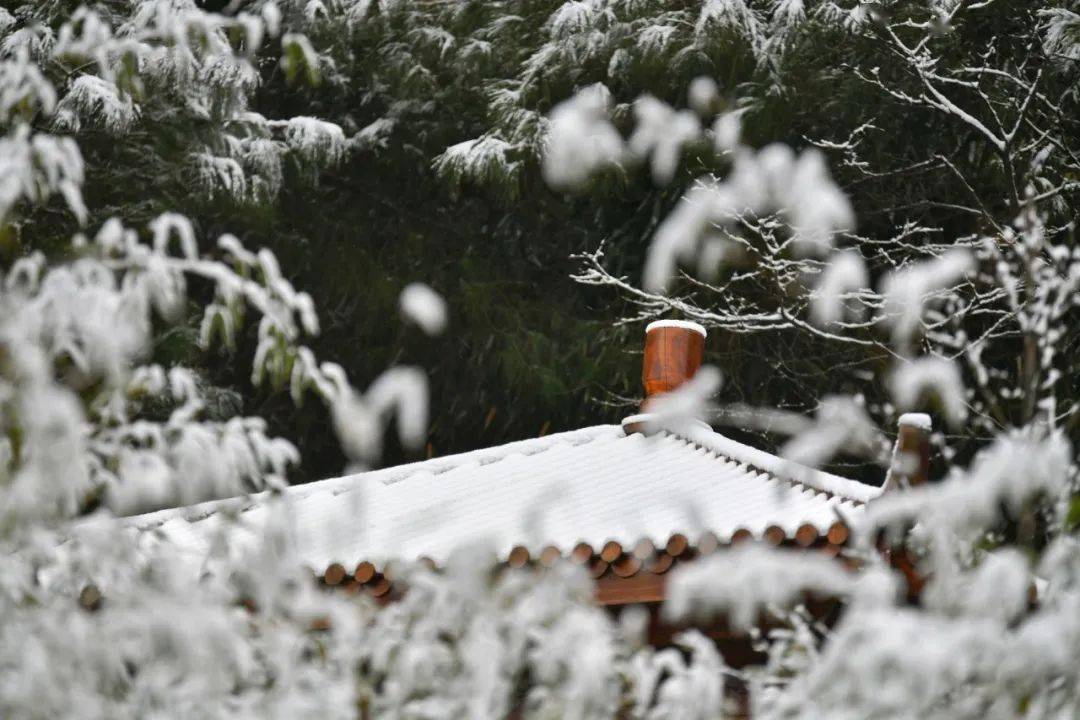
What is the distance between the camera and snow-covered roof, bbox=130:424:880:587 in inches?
141

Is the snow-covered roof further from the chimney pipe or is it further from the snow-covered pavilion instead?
the chimney pipe

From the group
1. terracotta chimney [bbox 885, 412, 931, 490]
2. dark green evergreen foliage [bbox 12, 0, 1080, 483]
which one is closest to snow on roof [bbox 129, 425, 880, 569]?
terracotta chimney [bbox 885, 412, 931, 490]

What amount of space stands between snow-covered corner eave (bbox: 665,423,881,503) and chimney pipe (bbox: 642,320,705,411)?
0.17 metres

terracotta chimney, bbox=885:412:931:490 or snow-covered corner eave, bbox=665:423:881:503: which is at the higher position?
terracotta chimney, bbox=885:412:931:490

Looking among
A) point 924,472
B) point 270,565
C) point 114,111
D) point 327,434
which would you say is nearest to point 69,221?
point 114,111

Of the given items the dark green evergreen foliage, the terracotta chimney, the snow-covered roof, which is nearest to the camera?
the terracotta chimney

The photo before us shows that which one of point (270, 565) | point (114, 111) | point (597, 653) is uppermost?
point (270, 565)

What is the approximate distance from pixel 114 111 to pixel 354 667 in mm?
5722

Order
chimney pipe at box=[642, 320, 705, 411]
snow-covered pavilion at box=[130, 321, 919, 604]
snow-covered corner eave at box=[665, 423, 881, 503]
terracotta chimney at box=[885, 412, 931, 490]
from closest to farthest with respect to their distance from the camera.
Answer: terracotta chimney at box=[885, 412, 931, 490]
snow-covered pavilion at box=[130, 321, 919, 604]
snow-covered corner eave at box=[665, 423, 881, 503]
chimney pipe at box=[642, 320, 705, 411]

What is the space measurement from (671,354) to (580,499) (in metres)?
0.97

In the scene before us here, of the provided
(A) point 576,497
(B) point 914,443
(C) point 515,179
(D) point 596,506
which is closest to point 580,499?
(A) point 576,497

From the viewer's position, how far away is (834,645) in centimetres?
199

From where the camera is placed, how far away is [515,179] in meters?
8.05

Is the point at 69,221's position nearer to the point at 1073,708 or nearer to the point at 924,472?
the point at 924,472
